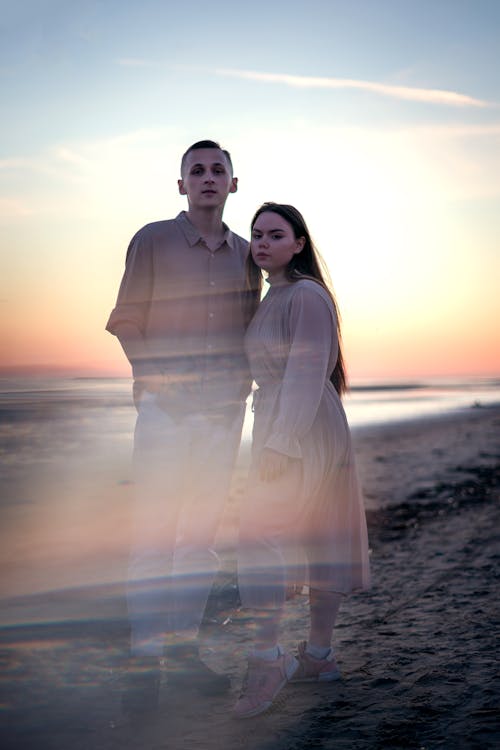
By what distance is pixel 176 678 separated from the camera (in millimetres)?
3543

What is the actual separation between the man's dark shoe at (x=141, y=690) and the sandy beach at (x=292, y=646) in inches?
1.9

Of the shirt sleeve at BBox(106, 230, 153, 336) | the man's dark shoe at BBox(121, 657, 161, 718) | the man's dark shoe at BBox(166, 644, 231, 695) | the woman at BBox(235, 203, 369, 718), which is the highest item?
the shirt sleeve at BBox(106, 230, 153, 336)

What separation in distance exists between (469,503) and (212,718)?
5.31m

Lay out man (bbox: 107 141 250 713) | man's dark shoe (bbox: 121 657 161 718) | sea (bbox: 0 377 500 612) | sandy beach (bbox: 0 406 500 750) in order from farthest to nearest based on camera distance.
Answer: sea (bbox: 0 377 500 612)
man (bbox: 107 141 250 713)
man's dark shoe (bbox: 121 657 161 718)
sandy beach (bbox: 0 406 500 750)

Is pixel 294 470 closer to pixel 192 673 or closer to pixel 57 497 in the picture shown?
pixel 192 673

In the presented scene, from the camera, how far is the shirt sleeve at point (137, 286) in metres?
3.54

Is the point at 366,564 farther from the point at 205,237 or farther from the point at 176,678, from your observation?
the point at 205,237

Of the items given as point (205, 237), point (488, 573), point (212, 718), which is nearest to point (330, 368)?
point (205, 237)

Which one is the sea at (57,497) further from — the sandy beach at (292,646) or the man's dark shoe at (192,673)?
the man's dark shoe at (192,673)

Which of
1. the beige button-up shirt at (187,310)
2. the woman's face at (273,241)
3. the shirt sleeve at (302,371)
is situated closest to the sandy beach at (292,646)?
the shirt sleeve at (302,371)

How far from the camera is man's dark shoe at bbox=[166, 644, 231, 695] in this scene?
135 inches

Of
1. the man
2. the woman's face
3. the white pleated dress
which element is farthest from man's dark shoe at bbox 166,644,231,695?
the woman's face

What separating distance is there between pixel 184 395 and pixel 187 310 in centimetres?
39

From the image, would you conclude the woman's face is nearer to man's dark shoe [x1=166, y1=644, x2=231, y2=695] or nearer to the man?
the man
